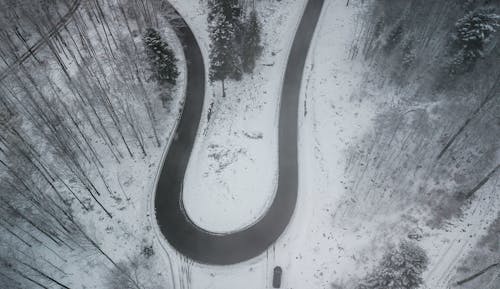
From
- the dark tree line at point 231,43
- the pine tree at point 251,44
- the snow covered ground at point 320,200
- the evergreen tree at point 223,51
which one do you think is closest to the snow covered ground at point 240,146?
the snow covered ground at point 320,200

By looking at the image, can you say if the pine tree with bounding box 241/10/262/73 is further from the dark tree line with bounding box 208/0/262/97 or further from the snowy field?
the snowy field

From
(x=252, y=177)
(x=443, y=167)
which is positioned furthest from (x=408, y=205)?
(x=252, y=177)

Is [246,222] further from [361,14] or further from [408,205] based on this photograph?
[361,14]

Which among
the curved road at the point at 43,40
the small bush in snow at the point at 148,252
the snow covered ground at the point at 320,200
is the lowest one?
the small bush in snow at the point at 148,252

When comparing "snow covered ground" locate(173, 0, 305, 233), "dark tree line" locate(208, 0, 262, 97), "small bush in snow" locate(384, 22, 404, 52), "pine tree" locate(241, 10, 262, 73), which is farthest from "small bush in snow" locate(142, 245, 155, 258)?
"small bush in snow" locate(384, 22, 404, 52)

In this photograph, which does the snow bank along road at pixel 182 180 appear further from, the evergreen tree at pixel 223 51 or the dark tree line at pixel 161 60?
the evergreen tree at pixel 223 51

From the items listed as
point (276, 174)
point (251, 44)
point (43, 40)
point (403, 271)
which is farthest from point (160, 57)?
point (403, 271)

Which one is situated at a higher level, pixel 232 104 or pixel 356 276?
pixel 232 104
